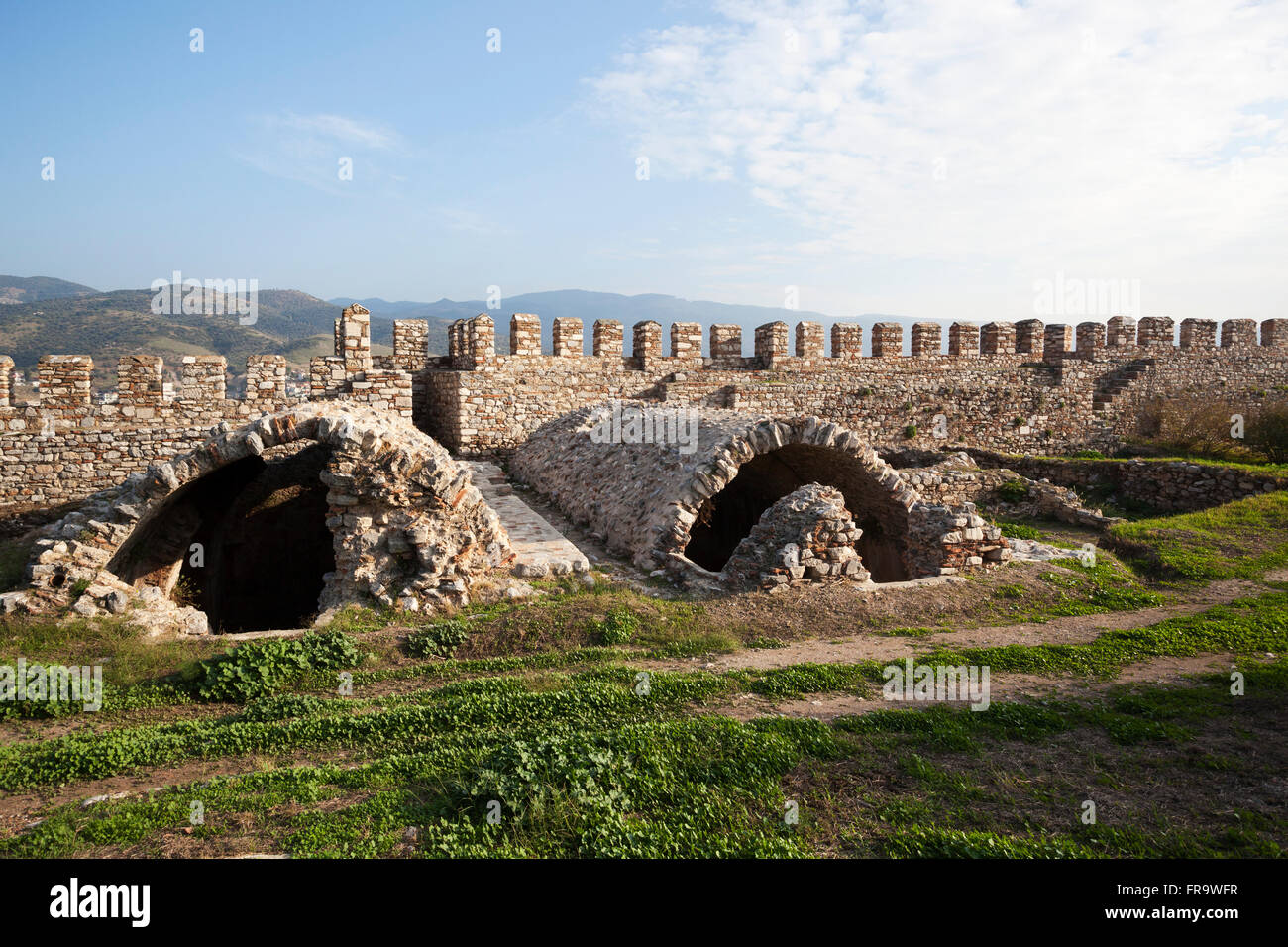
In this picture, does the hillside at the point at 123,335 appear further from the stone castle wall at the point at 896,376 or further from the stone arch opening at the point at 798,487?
the stone arch opening at the point at 798,487

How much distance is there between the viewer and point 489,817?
4492 millimetres

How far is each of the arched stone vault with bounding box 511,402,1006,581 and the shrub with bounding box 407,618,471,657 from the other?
2.94 m

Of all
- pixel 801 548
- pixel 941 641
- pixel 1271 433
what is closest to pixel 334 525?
pixel 801 548

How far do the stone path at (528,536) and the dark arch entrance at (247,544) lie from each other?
117 inches

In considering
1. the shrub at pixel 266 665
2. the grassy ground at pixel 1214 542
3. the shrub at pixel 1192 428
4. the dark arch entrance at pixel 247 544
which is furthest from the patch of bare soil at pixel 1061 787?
the shrub at pixel 1192 428

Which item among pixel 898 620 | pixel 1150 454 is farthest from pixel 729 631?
pixel 1150 454

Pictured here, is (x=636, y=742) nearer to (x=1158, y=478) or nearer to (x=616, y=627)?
(x=616, y=627)

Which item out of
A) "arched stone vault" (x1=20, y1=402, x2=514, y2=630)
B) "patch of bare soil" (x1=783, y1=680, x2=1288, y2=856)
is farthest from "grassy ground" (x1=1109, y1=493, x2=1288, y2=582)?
"arched stone vault" (x1=20, y1=402, x2=514, y2=630)

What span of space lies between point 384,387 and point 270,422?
7679 mm

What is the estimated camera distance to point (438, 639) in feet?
24.7

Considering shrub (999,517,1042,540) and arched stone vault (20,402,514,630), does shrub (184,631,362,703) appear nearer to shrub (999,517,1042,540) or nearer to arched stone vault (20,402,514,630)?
arched stone vault (20,402,514,630)

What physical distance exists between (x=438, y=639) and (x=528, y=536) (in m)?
3.72

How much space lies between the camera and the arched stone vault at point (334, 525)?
7664 millimetres
